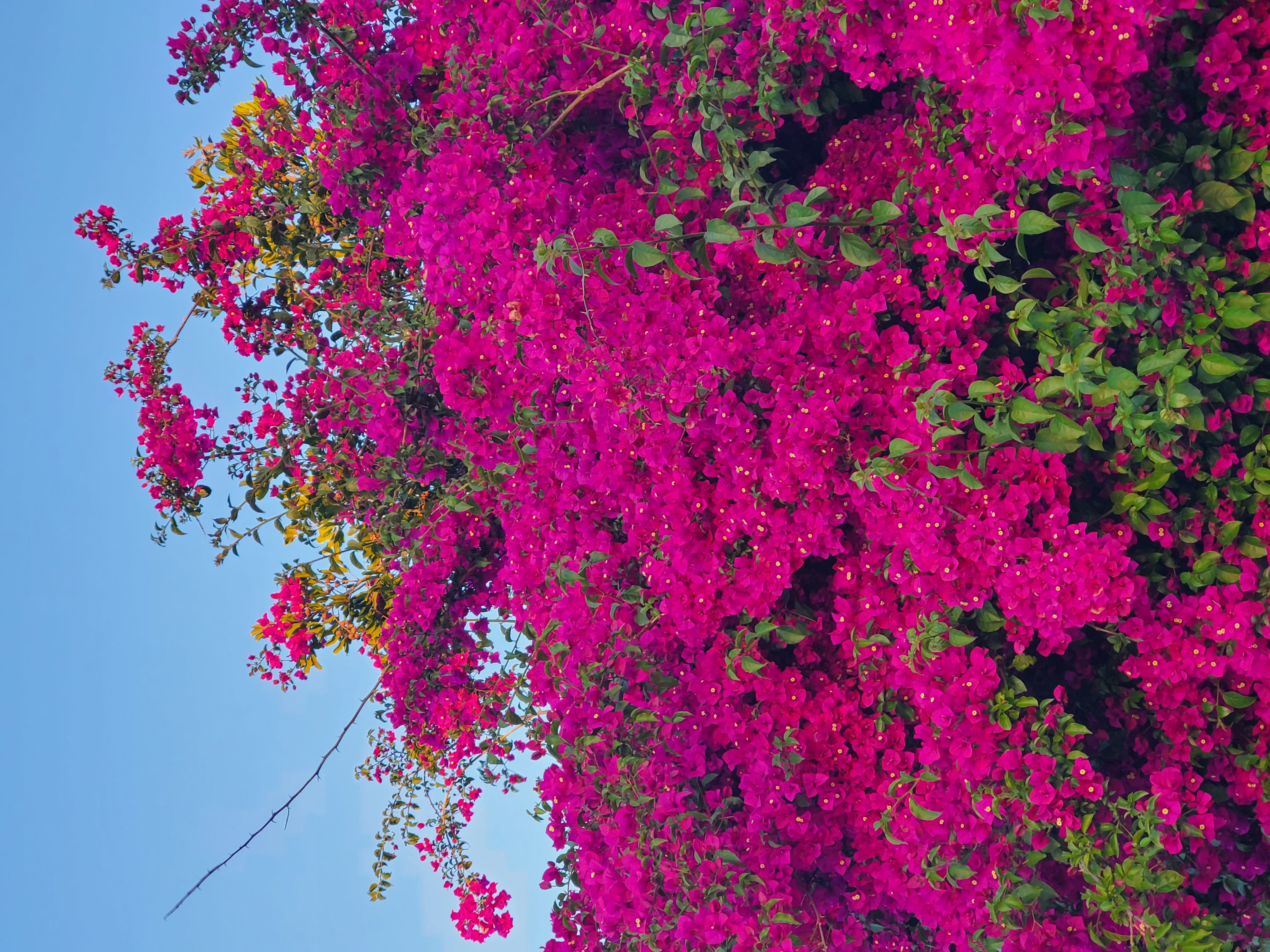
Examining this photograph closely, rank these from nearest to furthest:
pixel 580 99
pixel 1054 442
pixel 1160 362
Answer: pixel 1160 362 → pixel 1054 442 → pixel 580 99

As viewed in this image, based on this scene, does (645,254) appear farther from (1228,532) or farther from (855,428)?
(1228,532)

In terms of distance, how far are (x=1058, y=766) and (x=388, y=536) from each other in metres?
3.12

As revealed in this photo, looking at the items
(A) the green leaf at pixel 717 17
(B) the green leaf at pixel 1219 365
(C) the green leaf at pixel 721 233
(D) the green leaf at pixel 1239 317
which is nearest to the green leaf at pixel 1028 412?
(B) the green leaf at pixel 1219 365

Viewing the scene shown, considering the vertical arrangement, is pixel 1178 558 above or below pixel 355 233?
below

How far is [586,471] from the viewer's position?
336cm

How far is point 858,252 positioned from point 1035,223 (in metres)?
0.50

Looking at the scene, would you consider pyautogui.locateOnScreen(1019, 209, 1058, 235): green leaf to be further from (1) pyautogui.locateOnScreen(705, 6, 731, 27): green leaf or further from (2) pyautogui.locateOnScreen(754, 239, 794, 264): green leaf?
(1) pyautogui.locateOnScreen(705, 6, 731, 27): green leaf

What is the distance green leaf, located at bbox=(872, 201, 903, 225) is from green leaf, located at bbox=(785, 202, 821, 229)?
22cm

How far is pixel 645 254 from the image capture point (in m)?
2.78

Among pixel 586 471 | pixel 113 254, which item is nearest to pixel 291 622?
pixel 113 254

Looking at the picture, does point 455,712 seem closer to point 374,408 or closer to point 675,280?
point 374,408

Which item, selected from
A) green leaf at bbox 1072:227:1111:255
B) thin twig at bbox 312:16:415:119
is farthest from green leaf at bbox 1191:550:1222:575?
thin twig at bbox 312:16:415:119

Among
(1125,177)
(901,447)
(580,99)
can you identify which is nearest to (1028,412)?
(901,447)

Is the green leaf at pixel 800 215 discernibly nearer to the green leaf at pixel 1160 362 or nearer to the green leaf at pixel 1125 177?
the green leaf at pixel 1125 177
